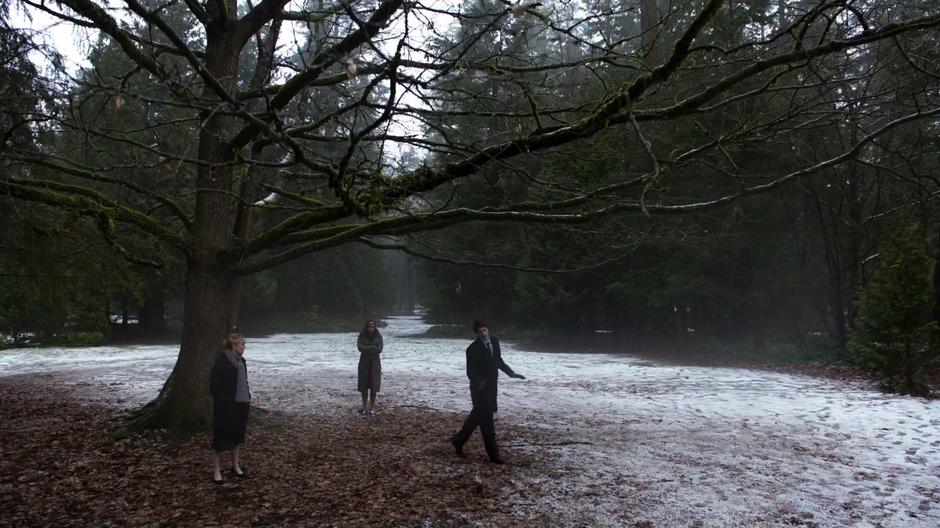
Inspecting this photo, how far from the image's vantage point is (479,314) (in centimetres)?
2945

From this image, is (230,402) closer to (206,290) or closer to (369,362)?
(206,290)

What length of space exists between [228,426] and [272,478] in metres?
0.75

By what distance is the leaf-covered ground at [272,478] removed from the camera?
5.45m

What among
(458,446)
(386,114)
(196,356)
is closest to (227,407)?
(196,356)

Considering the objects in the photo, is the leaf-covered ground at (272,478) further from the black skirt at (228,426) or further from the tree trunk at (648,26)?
the tree trunk at (648,26)

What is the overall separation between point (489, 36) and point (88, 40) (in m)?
3.87

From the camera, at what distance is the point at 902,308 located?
1144cm

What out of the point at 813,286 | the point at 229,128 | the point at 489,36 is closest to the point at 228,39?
the point at 229,128

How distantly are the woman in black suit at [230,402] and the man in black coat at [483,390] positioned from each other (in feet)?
8.42

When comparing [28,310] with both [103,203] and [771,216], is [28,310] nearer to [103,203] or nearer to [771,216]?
[103,203]

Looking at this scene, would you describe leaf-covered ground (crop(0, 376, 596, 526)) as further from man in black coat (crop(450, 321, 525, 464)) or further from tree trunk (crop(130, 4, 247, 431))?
tree trunk (crop(130, 4, 247, 431))

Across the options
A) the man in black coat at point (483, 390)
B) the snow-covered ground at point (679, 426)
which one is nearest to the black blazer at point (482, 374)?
the man in black coat at point (483, 390)

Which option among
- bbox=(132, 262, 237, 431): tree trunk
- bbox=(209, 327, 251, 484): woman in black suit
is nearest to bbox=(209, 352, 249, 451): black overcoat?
bbox=(209, 327, 251, 484): woman in black suit

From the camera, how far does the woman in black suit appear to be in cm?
641
